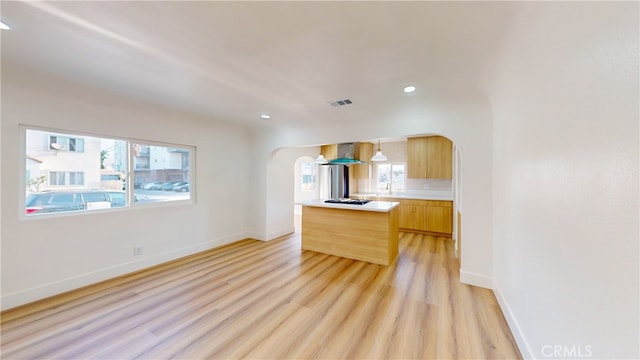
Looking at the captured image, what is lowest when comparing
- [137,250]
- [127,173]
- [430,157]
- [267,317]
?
[267,317]

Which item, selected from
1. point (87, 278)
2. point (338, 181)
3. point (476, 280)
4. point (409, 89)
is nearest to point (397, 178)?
point (338, 181)

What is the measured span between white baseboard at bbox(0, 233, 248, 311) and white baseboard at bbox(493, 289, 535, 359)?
4.49 meters

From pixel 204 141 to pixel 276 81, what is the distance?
8.28ft

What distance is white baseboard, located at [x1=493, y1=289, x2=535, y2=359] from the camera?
1627 millimetres

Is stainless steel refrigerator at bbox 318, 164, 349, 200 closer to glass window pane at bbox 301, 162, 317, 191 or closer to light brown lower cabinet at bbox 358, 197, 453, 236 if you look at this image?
glass window pane at bbox 301, 162, 317, 191

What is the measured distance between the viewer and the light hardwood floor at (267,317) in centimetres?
181

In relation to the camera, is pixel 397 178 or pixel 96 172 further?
pixel 397 178

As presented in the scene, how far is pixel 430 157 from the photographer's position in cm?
563

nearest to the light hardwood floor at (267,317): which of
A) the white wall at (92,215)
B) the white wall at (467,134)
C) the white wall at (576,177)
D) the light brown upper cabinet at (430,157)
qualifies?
the white wall at (92,215)

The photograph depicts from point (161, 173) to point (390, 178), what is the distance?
5.67 meters

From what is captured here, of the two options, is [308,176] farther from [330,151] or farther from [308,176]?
[330,151]

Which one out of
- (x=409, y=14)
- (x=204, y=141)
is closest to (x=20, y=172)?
(x=204, y=141)

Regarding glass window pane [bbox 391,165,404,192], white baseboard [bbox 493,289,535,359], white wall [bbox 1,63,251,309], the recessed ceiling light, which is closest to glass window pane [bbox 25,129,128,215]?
white wall [bbox 1,63,251,309]

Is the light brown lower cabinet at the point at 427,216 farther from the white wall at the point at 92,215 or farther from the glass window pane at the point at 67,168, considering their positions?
the glass window pane at the point at 67,168
